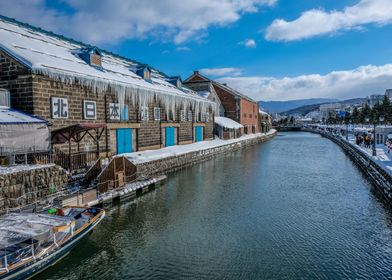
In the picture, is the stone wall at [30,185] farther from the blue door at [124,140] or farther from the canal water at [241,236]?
the blue door at [124,140]

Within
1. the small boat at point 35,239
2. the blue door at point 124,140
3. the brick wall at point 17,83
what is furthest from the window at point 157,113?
the small boat at point 35,239

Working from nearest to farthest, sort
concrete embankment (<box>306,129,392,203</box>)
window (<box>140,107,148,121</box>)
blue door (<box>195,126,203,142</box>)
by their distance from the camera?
1. concrete embankment (<box>306,129,392,203</box>)
2. window (<box>140,107,148,121</box>)
3. blue door (<box>195,126,203,142</box>)

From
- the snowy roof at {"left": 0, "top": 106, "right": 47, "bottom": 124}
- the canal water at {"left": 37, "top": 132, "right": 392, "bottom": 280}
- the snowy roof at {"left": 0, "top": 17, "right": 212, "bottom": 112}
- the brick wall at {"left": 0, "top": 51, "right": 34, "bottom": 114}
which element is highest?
the snowy roof at {"left": 0, "top": 17, "right": 212, "bottom": 112}

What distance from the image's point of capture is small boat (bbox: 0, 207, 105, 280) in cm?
724

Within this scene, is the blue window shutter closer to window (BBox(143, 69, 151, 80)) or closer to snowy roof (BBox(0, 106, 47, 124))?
window (BBox(143, 69, 151, 80))

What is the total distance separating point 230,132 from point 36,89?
1409 inches

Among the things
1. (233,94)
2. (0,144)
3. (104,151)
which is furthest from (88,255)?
(233,94)

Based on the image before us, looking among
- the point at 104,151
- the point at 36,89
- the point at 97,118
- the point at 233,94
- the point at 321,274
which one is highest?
the point at 233,94

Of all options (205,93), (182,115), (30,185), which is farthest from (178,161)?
(205,93)

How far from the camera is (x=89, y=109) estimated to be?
Answer: 19.5 metres

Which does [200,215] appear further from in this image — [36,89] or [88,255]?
[36,89]

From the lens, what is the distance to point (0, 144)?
484 inches

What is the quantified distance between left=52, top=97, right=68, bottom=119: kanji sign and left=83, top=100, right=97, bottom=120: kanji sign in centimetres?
158

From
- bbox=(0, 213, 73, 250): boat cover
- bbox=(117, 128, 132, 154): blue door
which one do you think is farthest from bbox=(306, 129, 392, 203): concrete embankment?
bbox=(117, 128, 132, 154): blue door
